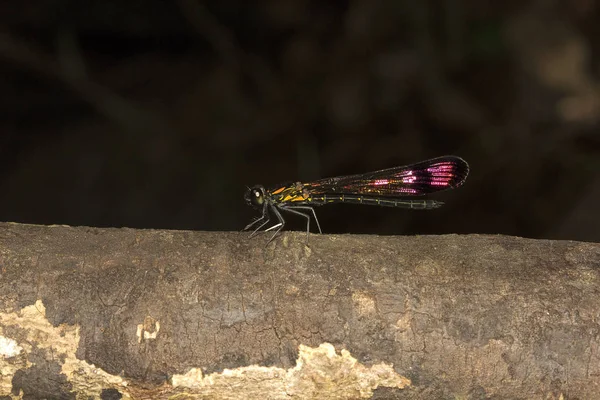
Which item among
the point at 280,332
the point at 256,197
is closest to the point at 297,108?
the point at 256,197

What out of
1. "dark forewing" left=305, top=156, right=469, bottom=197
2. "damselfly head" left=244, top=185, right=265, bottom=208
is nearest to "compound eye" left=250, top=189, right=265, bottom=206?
"damselfly head" left=244, top=185, right=265, bottom=208

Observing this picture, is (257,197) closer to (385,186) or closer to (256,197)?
(256,197)

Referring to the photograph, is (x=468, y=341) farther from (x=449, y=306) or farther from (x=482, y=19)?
(x=482, y=19)

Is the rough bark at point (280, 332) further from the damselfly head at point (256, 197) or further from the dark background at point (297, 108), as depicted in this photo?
the dark background at point (297, 108)

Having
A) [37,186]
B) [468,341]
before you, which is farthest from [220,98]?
[468,341]

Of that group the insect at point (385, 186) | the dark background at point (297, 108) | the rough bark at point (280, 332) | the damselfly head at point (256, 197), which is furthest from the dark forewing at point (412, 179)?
the dark background at point (297, 108)

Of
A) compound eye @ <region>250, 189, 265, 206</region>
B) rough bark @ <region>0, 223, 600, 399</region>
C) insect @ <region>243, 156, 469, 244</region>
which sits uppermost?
insect @ <region>243, 156, 469, 244</region>

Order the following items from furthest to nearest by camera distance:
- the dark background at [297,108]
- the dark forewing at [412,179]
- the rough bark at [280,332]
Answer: the dark background at [297,108] < the dark forewing at [412,179] < the rough bark at [280,332]

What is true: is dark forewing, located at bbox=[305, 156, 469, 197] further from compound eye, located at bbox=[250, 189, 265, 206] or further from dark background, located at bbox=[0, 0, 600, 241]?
dark background, located at bbox=[0, 0, 600, 241]
